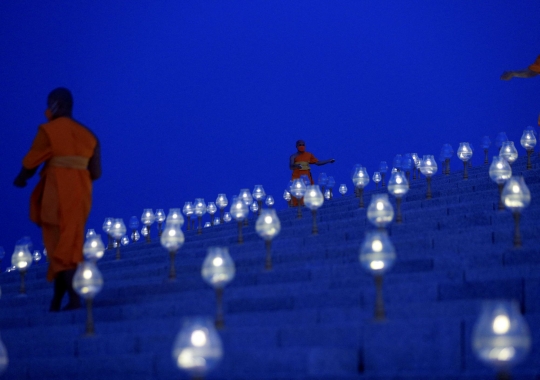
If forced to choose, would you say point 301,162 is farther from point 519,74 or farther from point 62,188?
point 62,188

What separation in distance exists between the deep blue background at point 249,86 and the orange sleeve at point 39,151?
1803cm

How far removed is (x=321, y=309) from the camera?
430 centimetres

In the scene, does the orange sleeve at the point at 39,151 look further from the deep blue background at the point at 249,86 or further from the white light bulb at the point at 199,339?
the deep blue background at the point at 249,86

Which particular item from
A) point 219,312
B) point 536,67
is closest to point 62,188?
point 219,312

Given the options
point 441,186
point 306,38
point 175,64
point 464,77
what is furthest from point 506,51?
point 441,186

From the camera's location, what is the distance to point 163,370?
4.01 meters

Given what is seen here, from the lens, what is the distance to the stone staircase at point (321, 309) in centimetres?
352

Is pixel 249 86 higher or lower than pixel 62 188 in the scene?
higher

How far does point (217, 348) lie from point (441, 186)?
6882 mm

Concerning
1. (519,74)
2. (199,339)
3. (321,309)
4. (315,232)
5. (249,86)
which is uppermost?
(249,86)

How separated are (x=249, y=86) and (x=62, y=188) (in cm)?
2620

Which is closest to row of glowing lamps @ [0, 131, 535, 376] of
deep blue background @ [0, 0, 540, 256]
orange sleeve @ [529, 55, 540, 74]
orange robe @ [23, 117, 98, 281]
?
orange robe @ [23, 117, 98, 281]

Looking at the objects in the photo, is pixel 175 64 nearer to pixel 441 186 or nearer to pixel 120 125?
pixel 120 125

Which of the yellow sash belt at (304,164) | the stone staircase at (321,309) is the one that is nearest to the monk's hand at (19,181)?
the stone staircase at (321,309)
